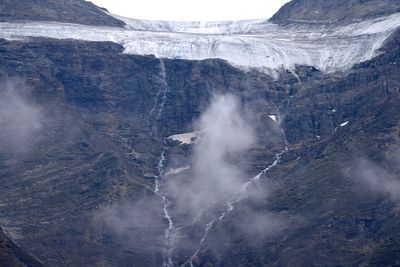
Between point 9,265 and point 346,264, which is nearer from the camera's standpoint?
point 9,265

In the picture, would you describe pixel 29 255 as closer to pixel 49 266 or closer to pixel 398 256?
pixel 49 266

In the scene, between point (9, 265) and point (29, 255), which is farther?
point (29, 255)

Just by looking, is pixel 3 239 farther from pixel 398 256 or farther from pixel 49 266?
pixel 398 256

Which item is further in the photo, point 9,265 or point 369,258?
point 369,258

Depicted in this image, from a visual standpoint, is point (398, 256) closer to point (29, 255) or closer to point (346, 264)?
point (346, 264)

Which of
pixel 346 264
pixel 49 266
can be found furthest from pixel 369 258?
pixel 49 266

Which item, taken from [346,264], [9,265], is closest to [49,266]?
[9,265]

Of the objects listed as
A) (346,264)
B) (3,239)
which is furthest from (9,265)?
(346,264)
